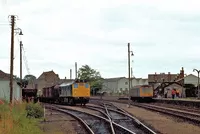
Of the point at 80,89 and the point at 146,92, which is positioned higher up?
the point at 80,89

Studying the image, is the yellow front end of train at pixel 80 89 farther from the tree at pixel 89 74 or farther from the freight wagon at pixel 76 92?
the tree at pixel 89 74

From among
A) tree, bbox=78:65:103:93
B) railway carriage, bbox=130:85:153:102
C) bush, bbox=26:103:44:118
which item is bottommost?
bush, bbox=26:103:44:118

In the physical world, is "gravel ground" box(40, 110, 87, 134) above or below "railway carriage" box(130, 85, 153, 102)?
below

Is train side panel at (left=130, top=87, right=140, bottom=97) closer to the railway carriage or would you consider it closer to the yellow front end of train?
the railway carriage

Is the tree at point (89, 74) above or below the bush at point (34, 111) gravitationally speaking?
above

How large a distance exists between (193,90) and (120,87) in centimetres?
7033

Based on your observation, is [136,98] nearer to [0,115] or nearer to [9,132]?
[0,115]

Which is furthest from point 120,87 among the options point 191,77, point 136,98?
point 136,98

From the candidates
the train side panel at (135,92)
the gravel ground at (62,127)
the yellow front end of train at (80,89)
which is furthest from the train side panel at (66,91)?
the gravel ground at (62,127)

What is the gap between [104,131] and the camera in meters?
16.7

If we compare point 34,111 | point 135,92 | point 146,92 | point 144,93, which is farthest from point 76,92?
point 34,111

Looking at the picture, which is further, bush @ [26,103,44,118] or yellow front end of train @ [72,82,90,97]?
yellow front end of train @ [72,82,90,97]

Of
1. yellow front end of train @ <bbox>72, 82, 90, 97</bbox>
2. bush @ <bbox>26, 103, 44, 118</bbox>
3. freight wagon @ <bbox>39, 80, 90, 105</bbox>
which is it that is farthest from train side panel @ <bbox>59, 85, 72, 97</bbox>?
bush @ <bbox>26, 103, 44, 118</bbox>

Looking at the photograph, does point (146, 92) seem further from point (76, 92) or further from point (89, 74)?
point (89, 74)
